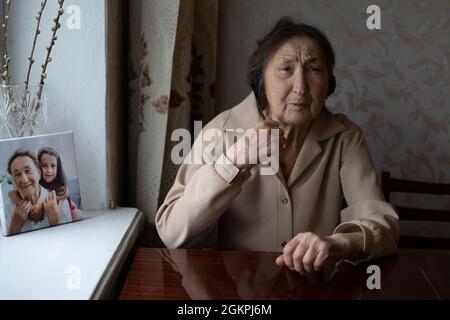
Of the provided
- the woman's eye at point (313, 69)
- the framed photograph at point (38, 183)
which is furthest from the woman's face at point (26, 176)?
the woman's eye at point (313, 69)

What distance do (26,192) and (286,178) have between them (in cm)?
62

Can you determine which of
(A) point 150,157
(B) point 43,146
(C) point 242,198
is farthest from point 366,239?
(B) point 43,146

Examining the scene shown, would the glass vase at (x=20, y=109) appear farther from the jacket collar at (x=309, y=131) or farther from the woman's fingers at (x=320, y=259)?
the woman's fingers at (x=320, y=259)

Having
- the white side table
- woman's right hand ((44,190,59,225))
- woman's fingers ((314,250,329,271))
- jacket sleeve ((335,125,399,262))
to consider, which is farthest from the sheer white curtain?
woman's fingers ((314,250,329,271))

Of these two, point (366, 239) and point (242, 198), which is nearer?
point (366, 239)

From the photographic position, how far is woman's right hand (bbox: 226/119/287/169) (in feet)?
3.83

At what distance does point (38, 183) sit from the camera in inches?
46.5

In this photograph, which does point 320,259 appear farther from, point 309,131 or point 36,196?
point 36,196

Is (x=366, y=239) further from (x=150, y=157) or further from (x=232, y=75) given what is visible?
(x=232, y=75)

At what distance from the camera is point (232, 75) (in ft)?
5.75

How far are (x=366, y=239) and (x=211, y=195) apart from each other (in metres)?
0.35

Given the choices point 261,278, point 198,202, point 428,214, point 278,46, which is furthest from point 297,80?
point 428,214

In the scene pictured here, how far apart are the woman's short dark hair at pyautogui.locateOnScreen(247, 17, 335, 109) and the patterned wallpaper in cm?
38

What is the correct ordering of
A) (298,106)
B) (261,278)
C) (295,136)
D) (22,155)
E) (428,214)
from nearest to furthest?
(261,278) → (22,155) → (298,106) → (295,136) → (428,214)
